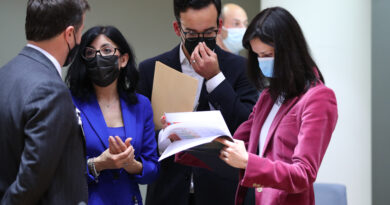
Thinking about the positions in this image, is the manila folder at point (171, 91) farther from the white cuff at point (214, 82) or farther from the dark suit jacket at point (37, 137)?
the dark suit jacket at point (37, 137)

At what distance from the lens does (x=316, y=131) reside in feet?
5.88

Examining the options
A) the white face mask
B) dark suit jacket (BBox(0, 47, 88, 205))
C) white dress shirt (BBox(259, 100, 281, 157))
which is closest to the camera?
dark suit jacket (BBox(0, 47, 88, 205))

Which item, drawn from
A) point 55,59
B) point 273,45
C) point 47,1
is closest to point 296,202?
point 273,45

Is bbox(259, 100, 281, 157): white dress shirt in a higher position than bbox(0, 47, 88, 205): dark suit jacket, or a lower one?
lower

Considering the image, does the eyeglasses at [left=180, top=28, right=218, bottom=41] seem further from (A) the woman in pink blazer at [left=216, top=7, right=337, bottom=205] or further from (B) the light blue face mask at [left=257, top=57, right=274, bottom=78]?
(B) the light blue face mask at [left=257, top=57, right=274, bottom=78]

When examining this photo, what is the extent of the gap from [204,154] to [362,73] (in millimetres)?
2391

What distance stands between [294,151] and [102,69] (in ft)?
3.46

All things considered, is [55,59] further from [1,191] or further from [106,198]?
[106,198]

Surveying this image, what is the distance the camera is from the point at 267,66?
6.70 feet

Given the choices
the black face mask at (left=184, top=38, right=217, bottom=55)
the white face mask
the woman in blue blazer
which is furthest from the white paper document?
the white face mask

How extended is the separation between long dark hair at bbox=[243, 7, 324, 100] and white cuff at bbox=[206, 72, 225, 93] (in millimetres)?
444

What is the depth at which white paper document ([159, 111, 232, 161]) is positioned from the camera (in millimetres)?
1821

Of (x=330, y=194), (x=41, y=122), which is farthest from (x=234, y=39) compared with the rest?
(x=41, y=122)

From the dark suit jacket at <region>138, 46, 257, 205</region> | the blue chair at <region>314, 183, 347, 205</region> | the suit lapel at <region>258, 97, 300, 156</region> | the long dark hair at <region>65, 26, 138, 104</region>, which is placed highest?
the long dark hair at <region>65, 26, 138, 104</region>
